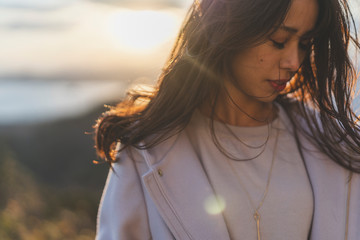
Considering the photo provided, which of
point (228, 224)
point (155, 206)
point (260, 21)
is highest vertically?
point (260, 21)

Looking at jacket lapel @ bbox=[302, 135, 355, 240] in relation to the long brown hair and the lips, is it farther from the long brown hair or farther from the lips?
the lips

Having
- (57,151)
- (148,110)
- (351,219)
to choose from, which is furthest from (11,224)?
(57,151)

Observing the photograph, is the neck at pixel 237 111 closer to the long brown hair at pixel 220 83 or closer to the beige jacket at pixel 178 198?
the long brown hair at pixel 220 83

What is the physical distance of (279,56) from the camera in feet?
7.90

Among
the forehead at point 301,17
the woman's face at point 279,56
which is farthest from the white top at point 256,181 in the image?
the forehead at point 301,17

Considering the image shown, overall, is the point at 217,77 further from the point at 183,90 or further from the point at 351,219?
the point at 351,219

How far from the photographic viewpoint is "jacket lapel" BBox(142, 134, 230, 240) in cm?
249

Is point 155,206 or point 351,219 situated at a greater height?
point 155,206

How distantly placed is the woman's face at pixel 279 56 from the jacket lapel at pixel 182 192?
0.45 meters

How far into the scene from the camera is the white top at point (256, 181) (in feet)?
8.25

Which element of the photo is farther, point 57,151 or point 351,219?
point 57,151

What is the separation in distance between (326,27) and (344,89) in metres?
0.32

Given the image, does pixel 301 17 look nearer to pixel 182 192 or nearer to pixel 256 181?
pixel 256 181

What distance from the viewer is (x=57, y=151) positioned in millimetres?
20328
